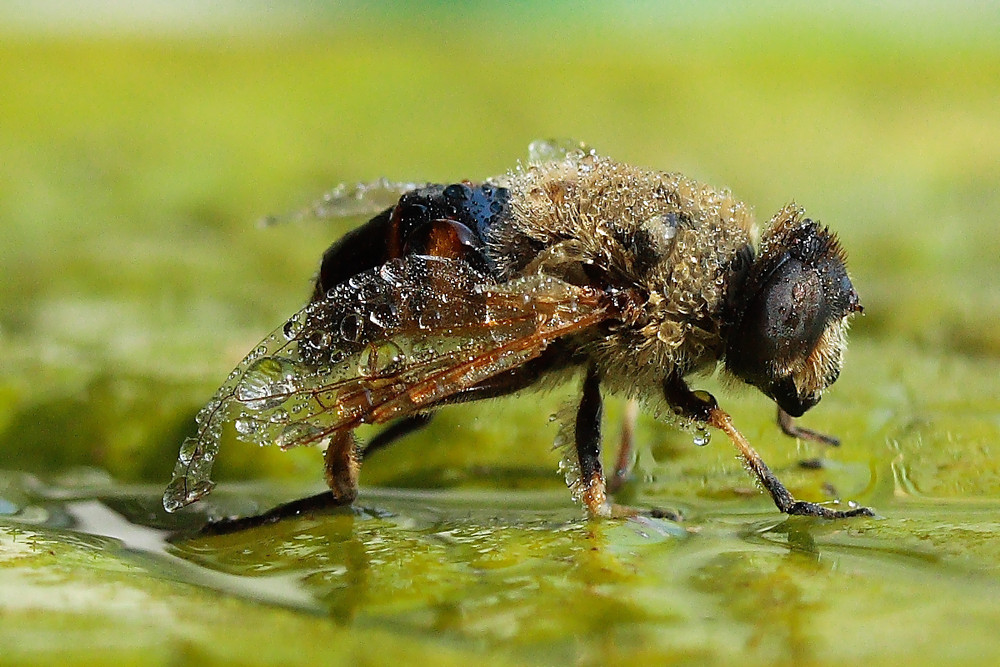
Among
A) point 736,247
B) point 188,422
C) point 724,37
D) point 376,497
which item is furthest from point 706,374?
point 724,37

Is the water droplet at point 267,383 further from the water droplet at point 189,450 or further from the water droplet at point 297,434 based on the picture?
the water droplet at point 189,450

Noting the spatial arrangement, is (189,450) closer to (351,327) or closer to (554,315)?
(351,327)

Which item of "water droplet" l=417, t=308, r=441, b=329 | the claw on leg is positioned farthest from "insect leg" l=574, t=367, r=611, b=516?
"water droplet" l=417, t=308, r=441, b=329

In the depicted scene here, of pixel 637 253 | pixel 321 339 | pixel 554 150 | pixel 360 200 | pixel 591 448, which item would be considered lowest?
pixel 591 448

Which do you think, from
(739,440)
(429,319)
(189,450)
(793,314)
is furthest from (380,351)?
(793,314)

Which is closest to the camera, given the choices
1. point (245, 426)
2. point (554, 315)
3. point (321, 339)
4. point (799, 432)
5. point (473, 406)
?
point (245, 426)

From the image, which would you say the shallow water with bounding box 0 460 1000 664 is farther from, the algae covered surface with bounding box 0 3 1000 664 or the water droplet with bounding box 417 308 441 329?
the water droplet with bounding box 417 308 441 329
